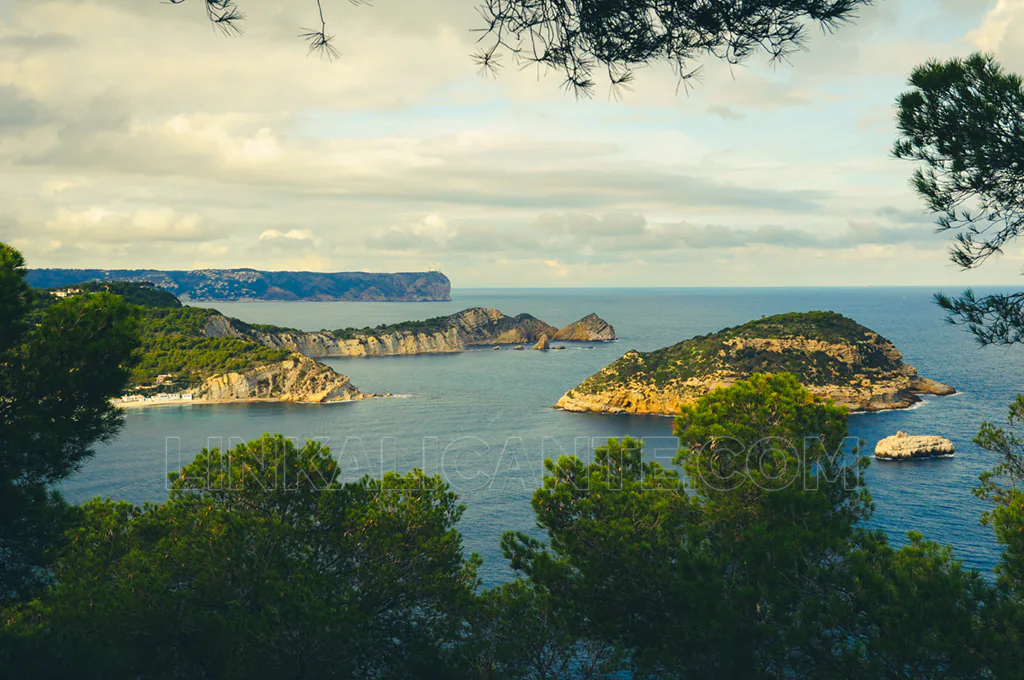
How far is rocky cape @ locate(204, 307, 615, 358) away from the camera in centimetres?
12750

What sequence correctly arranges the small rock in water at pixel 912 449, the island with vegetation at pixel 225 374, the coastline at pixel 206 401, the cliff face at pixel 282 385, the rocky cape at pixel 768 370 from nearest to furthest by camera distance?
1. the small rock in water at pixel 912 449
2. the rocky cape at pixel 768 370
3. the coastline at pixel 206 401
4. the island with vegetation at pixel 225 374
5. the cliff face at pixel 282 385

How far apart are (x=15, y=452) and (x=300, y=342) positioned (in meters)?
130

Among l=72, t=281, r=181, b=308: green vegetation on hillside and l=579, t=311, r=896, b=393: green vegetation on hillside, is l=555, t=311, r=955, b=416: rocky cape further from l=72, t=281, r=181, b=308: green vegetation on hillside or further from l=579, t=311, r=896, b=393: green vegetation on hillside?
l=72, t=281, r=181, b=308: green vegetation on hillside

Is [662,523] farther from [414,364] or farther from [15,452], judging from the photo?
[414,364]

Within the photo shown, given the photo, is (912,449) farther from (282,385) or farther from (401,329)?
(401,329)

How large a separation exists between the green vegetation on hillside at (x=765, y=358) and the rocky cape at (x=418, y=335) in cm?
6546

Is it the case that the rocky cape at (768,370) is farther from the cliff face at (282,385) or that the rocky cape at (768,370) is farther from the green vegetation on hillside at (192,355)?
the green vegetation on hillside at (192,355)

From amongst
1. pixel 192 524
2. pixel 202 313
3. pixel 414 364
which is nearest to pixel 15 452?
pixel 192 524


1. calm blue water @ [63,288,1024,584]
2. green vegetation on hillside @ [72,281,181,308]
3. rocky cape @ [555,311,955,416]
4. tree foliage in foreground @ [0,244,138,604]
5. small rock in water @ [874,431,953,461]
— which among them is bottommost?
calm blue water @ [63,288,1024,584]

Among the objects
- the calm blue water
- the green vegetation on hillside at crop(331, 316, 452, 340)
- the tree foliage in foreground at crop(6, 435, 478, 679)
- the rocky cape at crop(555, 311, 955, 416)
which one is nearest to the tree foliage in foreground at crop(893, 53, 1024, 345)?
the tree foliage in foreground at crop(6, 435, 478, 679)

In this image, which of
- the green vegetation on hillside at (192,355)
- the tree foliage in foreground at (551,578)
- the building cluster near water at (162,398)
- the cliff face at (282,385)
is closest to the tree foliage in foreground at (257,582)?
the tree foliage in foreground at (551,578)

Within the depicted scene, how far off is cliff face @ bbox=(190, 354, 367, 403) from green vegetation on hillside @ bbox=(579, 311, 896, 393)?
32.7 m

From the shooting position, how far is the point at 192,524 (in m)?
16.6

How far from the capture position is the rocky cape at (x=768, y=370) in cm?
7562
